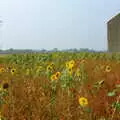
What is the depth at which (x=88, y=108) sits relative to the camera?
4320 mm

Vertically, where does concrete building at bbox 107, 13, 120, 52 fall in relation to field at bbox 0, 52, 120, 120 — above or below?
above

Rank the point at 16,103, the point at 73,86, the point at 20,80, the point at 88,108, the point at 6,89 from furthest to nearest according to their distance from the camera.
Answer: the point at 20,80
the point at 73,86
the point at 6,89
the point at 16,103
the point at 88,108

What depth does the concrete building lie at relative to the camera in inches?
1394

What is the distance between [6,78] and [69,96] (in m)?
1.91

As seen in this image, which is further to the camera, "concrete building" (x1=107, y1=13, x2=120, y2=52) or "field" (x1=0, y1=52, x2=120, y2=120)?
"concrete building" (x1=107, y1=13, x2=120, y2=52)

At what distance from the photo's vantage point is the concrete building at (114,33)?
35406 mm

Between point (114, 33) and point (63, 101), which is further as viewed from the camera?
point (114, 33)

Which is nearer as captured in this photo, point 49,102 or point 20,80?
point 49,102

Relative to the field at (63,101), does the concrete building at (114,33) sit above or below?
above

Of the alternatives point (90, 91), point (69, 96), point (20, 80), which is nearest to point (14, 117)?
point (69, 96)

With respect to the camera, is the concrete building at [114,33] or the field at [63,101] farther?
the concrete building at [114,33]

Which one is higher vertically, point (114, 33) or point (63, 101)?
point (114, 33)

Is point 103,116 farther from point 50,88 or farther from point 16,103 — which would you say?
A: point 50,88

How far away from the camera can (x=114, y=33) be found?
35.6 m
